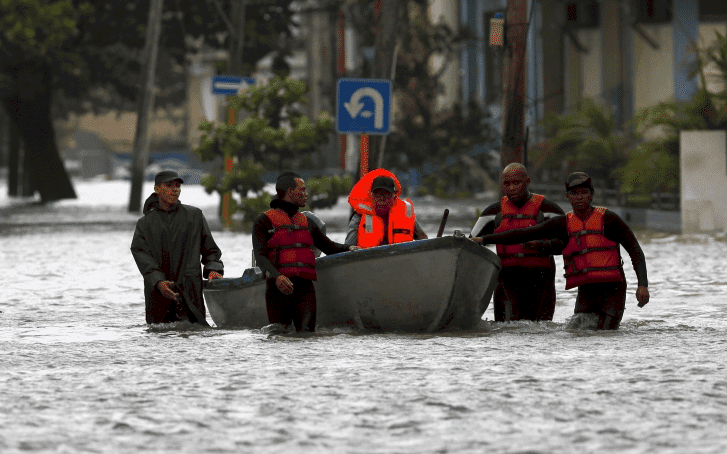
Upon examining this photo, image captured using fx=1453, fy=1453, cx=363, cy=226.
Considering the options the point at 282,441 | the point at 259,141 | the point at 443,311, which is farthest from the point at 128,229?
the point at 282,441

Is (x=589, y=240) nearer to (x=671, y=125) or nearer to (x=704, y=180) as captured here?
(x=704, y=180)

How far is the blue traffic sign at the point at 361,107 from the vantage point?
17906 millimetres

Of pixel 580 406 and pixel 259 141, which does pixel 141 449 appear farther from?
pixel 259 141

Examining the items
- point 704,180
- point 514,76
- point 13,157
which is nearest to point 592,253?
point 514,76

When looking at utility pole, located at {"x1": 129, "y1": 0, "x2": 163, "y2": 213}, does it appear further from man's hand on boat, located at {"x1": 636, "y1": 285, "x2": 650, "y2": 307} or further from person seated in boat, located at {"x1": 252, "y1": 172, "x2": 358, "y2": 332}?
man's hand on boat, located at {"x1": 636, "y1": 285, "x2": 650, "y2": 307}

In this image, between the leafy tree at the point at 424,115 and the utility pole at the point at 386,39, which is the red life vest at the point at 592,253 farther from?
the leafy tree at the point at 424,115

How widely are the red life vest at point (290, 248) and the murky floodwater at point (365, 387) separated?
0.53 meters

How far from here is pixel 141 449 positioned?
6.57 meters

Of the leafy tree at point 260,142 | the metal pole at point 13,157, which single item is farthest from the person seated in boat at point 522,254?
the metal pole at point 13,157

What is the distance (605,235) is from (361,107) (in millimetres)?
8042

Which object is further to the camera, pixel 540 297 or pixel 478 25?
pixel 478 25

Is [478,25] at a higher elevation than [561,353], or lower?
higher

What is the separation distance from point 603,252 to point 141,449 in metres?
4.74

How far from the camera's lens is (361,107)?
18.1m
